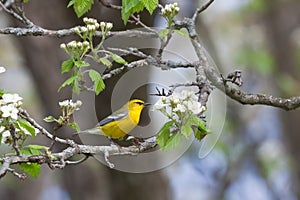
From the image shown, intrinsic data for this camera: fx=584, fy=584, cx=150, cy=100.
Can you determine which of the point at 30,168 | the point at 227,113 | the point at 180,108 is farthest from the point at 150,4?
the point at 227,113

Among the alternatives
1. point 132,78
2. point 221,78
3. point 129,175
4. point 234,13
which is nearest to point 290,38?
point 234,13

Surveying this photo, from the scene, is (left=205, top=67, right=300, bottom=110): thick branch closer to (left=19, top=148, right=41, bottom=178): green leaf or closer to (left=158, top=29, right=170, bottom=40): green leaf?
(left=158, top=29, right=170, bottom=40): green leaf

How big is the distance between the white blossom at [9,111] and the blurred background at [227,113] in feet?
7.59

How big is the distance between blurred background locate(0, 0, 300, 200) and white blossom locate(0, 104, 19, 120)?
231 cm

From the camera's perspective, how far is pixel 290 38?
8.25m

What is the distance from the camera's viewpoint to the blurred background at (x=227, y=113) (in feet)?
16.8

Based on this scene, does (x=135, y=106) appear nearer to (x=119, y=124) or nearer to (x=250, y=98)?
(x=119, y=124)

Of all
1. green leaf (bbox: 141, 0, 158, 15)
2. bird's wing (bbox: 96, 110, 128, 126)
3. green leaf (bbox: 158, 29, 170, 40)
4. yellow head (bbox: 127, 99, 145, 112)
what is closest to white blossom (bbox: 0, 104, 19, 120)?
green leaf (bbox: 141, 0, 158, 15)

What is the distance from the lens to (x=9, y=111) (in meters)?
1.94

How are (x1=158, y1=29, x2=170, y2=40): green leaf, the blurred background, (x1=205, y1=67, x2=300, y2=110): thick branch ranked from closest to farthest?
(x1=158, y1=29, x2=170, y2=40): green leaf, (x1=205, y1=67, x2=300, y2=110): thick branch, the blurred background

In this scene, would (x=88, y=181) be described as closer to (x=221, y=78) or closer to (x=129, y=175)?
(x=129, y=175)

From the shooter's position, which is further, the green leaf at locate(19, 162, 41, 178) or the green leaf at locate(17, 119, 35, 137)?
the green leaf at locate(19, 162, 41, 178)

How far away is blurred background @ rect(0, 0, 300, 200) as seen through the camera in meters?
5.11

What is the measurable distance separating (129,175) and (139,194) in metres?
0.19
